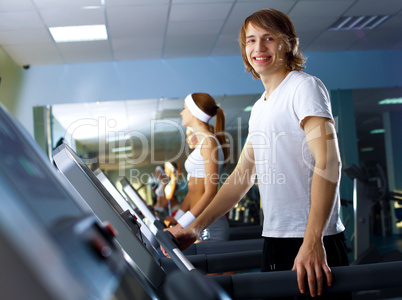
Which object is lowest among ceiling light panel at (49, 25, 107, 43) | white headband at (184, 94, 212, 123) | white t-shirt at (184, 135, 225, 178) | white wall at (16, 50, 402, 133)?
white t-shirt at (184, 135, 225, 178)

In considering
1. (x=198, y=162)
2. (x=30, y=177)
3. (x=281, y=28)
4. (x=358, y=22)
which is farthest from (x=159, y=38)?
(x=30, y=177)

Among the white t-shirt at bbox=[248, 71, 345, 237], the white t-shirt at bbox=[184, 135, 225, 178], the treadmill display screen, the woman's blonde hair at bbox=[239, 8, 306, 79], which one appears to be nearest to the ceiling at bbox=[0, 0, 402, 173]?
the white t-shirt at bbox=[184, 135, 225, 178]

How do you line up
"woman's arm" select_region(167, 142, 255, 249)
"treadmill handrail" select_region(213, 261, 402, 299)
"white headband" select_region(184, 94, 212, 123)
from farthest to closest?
"white headband" select_region(184, 94, 212, 123), "woman's arm" select_region(167, 142, 255, 249), "treadmill handrail" select_region(213, 261, 402, 299)

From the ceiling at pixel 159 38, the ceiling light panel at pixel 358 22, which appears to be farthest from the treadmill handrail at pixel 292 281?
the ceiling light panel at pixel 358 22

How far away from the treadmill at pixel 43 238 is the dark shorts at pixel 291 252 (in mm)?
857

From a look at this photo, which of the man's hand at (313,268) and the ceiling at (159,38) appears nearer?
the man's hand at (313,268)

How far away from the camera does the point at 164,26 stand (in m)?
4.86

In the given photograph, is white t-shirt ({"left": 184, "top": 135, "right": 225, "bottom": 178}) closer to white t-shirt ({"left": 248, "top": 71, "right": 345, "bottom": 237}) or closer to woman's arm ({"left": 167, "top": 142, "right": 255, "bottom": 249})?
woman's arm ({"left": 167, "top": 142, "right": 255, "bottom": 249})

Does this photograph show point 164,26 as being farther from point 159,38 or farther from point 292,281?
point 292,281

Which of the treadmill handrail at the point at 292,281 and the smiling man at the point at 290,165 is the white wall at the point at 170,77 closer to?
the smiling man at the point at 290,165

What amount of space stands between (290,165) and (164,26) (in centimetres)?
399

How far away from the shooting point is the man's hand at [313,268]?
93cm

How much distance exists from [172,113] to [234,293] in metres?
5.27

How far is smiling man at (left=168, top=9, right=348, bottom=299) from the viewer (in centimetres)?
102
